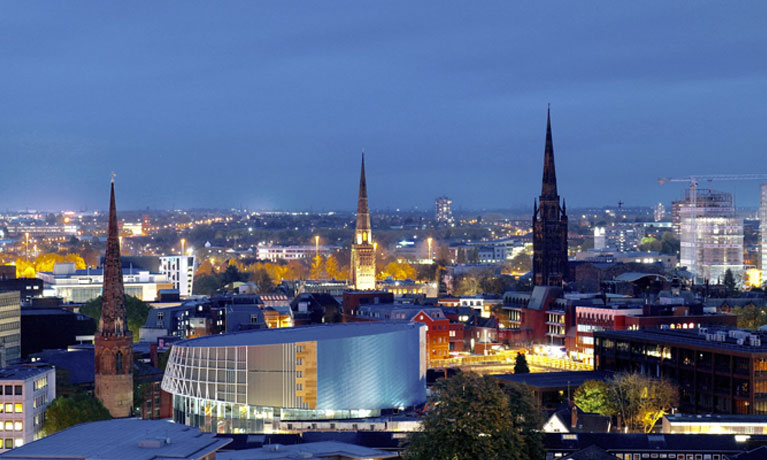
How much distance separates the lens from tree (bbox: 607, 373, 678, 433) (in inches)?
2945

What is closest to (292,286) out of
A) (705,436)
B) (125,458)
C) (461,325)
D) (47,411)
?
(461,325)

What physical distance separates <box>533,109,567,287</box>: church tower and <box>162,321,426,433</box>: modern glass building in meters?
78.1

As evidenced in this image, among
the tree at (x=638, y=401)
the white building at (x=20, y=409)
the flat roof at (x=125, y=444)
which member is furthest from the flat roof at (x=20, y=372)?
the tree at (x=638, y=401)

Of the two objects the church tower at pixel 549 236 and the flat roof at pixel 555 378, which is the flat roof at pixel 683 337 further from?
the church tower at pixel 549 236

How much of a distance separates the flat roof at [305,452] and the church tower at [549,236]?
309 ft

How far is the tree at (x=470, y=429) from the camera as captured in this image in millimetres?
54750

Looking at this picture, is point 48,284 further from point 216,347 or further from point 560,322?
point 216,347

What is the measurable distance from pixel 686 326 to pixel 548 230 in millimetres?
49212

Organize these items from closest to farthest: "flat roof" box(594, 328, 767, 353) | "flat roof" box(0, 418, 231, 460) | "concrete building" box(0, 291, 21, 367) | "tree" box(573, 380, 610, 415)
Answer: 1. "flat roof" box(0, 418, 231, 460)
2. "tree" box(573, 380, 610, 415)
3. "flat roof" box(594, 328, 767, 353)
4. "concrete building" box(0, 291, 21, 367)

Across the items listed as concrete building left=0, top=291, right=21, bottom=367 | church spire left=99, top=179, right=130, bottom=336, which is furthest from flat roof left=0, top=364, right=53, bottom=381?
concrete building left=0, top=291, right=21, bottom=367

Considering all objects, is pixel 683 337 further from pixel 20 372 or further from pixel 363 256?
pixel 363 256

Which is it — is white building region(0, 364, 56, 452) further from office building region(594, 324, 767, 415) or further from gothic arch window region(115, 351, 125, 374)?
office building region(594, 324, 767, 415)

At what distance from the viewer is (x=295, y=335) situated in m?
75.6

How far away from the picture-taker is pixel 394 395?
73500 mm
